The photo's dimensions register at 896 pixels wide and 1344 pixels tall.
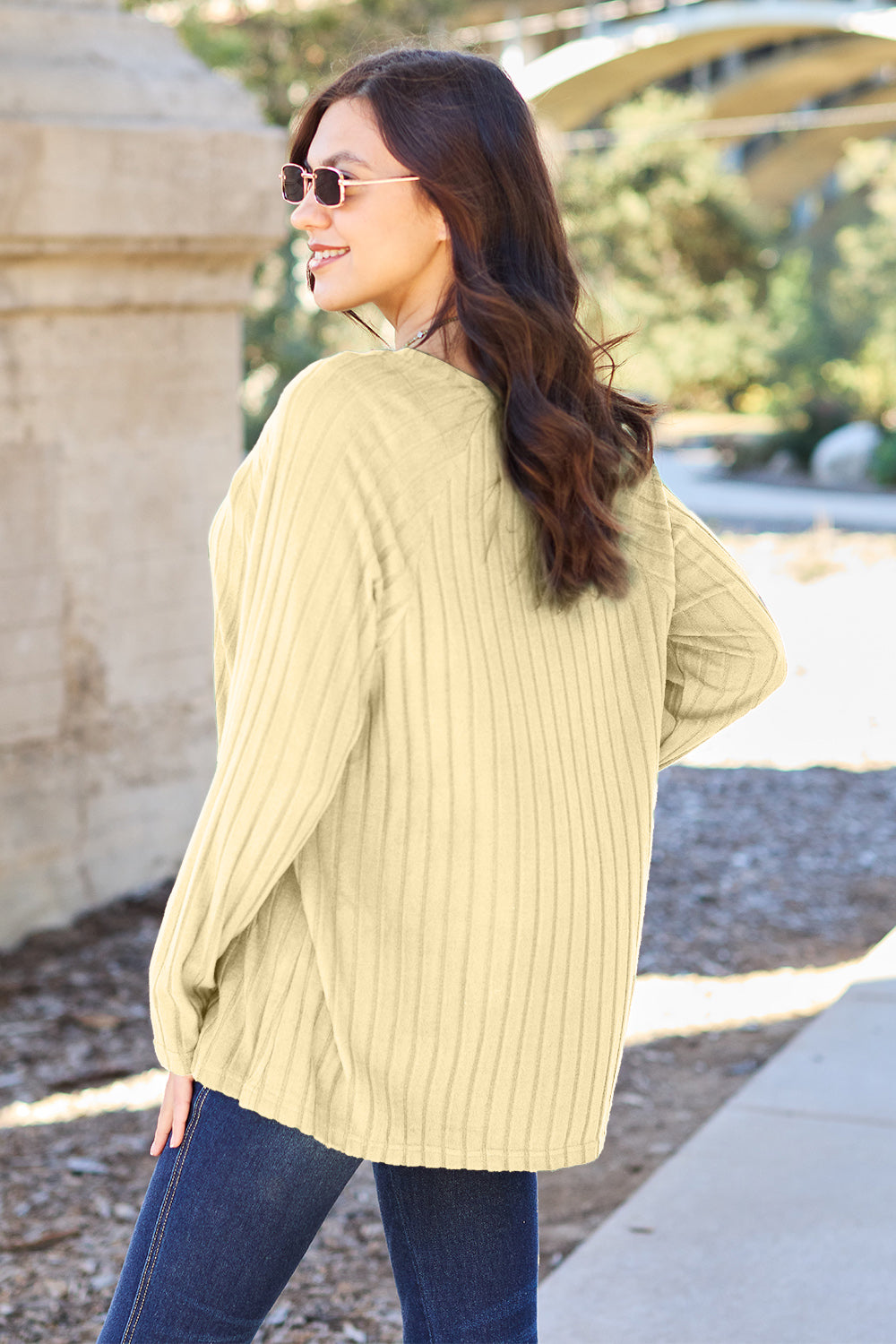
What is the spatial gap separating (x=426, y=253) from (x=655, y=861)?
4.39 metres

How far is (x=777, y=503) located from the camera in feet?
60.2

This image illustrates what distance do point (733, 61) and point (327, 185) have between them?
A: 52.7 metres

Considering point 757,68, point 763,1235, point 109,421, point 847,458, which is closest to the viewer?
point 763,1235

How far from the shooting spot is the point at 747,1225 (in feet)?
10.0

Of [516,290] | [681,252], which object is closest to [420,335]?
[516,290]

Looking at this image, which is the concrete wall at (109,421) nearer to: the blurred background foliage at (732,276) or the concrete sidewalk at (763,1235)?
the concrete sidewalk at (763,1235)

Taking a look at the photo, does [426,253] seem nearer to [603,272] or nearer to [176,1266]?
[176,1266]

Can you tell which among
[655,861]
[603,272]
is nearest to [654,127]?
[603,272]

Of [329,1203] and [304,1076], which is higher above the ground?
[304,1076]

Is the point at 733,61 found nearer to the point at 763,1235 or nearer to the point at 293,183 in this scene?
the point at 763,1235

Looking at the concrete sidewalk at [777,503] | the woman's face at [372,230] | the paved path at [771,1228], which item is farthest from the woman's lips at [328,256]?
the concrete sidewalk at [777,503]

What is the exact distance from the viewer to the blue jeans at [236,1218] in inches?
59.1

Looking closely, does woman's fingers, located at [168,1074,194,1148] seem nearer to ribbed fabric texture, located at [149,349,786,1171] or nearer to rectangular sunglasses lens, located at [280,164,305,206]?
ribbed fabric texture, located at [149,349,786,1171]

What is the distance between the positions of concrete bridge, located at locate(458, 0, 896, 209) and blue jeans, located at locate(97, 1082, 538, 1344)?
3430 centimetres
